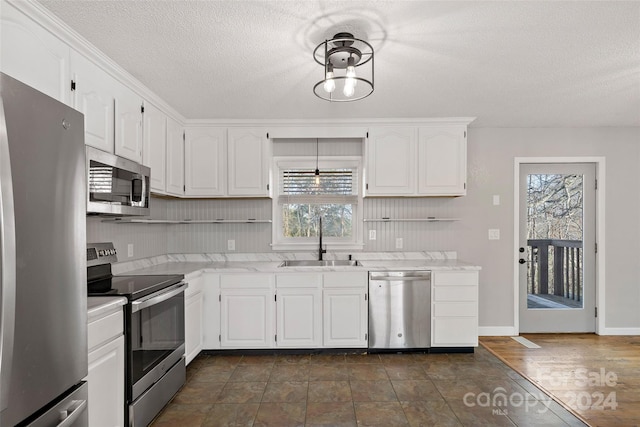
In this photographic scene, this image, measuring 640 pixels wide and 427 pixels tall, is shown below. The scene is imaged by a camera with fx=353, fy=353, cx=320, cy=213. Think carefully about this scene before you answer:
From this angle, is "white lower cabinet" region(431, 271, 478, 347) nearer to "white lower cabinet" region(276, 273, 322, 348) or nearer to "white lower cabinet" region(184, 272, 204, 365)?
"white lower cabinet" region(276, 273, 322, 348)

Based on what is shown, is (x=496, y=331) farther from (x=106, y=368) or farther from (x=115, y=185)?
(x=115, y=185)

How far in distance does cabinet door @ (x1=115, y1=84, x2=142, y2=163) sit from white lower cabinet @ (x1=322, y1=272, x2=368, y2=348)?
75.9 inches

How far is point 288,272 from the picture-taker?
3.35 m

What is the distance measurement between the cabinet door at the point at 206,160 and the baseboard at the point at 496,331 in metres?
3.23

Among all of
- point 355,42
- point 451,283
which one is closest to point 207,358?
point 451,283

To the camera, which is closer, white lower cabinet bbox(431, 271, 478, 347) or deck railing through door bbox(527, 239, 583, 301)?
white lower cabinet bbox(431, 271, 478, 347)

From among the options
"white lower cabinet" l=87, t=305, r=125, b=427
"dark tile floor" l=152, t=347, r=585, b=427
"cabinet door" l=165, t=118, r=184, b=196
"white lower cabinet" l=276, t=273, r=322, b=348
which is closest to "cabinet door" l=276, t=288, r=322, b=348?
"white lower cabinet" l=276, t=273, r=322, b=348

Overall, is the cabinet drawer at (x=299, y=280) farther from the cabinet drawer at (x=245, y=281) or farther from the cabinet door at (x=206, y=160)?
the cabinet door at (x=206, y=160)

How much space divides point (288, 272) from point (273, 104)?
156 cm

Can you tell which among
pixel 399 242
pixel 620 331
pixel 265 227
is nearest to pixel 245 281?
pixel 265 227

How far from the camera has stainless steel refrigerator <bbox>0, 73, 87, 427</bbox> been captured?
110 cm

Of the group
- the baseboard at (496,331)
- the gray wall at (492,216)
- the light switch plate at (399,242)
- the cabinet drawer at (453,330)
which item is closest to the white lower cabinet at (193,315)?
the gray wall at (492,216)

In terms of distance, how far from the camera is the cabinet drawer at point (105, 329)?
170 centimetres

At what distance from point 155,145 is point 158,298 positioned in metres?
1.39
